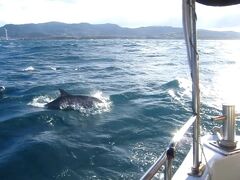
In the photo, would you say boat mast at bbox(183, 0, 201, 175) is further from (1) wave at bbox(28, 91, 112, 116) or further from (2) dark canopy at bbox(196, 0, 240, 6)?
(1) wave at bbox(28, 91, 112, 116)

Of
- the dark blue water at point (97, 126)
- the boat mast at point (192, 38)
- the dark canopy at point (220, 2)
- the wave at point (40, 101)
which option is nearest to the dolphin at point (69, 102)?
the dark blue water at point (97, 126)

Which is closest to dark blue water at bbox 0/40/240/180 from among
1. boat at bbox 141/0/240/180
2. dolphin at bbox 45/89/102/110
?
dolphin at bbox 45/89/102/110

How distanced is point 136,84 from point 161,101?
498 centimetres

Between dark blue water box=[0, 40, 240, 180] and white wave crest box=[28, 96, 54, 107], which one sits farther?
white wave crest box=[28, 96, 54, 107]

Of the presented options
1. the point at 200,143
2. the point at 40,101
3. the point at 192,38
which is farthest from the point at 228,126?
the point at 40,101

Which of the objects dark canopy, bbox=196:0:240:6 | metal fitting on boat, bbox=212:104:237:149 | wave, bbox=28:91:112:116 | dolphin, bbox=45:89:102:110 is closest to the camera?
dark canopy, bbox=196:0:240:6

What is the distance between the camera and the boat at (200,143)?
326 centimetres

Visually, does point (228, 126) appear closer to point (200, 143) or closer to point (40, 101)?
point (200, 143)

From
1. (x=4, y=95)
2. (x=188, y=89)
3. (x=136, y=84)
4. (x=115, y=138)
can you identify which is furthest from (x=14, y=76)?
(x=115, y=138)

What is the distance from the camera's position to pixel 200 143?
11.9 ft

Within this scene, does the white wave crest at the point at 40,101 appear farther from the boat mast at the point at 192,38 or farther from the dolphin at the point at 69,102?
the boat mast at the point at 192,38

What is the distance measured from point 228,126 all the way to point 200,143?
55cm

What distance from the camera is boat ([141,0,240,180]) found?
3.26m

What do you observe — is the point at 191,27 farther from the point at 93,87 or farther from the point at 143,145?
the point at 93,87
